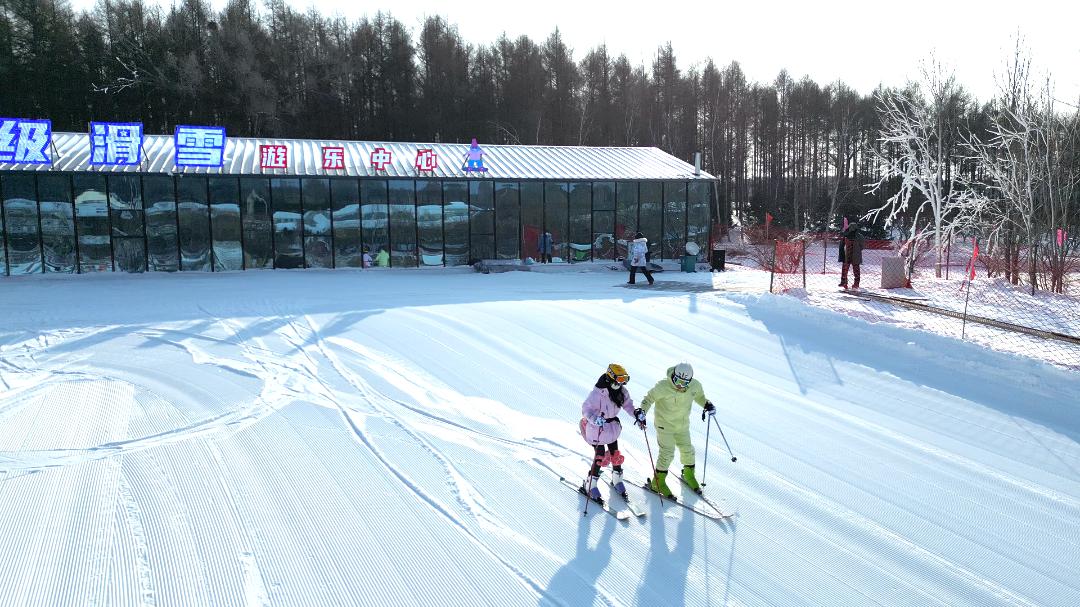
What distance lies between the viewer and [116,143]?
2006 centimetres

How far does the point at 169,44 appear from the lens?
39938 millimetres

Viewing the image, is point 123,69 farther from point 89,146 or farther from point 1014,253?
point 1014,253

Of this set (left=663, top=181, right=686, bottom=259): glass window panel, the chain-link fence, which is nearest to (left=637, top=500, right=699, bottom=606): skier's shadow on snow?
the chain-link fence

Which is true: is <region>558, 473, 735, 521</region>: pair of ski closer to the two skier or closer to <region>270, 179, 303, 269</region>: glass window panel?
the two skier

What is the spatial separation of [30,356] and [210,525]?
25.2 ft

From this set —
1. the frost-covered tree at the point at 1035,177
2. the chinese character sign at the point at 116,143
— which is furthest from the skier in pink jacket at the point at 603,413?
the chinese character sign at the point at 116,143

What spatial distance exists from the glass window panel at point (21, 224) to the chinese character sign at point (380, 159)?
934cm

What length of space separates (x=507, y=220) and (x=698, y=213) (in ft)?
21.5

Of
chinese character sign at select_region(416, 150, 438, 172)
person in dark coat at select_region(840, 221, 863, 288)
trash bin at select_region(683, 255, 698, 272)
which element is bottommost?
trash bin at select_region(683, 255, 698, 272)

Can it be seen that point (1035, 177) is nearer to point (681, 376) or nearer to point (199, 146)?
point (681, 376)

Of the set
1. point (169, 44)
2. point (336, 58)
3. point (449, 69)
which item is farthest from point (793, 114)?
point (169, 44)

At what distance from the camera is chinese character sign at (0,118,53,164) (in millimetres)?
19469

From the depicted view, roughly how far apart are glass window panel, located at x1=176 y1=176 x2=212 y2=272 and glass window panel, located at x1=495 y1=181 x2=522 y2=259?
8662 millimetres

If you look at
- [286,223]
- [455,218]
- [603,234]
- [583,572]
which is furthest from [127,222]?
[583,572]
